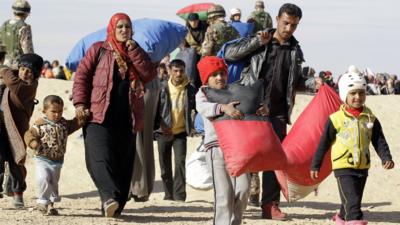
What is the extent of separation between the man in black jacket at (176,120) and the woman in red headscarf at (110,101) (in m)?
2.56

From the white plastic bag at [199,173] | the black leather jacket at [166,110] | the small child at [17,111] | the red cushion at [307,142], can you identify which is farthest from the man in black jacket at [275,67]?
the black leather jacket at [166,110]

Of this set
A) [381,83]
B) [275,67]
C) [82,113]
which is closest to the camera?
[82,113]

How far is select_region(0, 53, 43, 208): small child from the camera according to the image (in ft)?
38.4

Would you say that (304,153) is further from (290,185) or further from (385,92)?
(385,92)

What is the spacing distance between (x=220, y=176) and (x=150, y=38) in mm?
4260

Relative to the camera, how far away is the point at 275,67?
36.9 ft

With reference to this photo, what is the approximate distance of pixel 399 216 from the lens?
41.1 feet

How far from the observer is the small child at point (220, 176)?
9039 mm

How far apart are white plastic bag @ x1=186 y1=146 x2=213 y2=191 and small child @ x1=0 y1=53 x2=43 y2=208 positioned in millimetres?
2558

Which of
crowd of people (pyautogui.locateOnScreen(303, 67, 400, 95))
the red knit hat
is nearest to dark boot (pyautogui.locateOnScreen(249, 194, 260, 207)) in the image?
the red knit hat

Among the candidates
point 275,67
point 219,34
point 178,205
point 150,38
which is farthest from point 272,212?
point 219,34

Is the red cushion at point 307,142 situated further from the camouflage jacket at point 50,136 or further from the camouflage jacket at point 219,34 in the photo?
the camouflage jacket at point 219,34

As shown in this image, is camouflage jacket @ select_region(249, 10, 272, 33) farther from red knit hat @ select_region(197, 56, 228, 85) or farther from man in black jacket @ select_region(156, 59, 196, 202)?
red knit hat @ select_region(197, 56, 228, 85)

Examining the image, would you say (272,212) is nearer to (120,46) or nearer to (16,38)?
(120,46)
